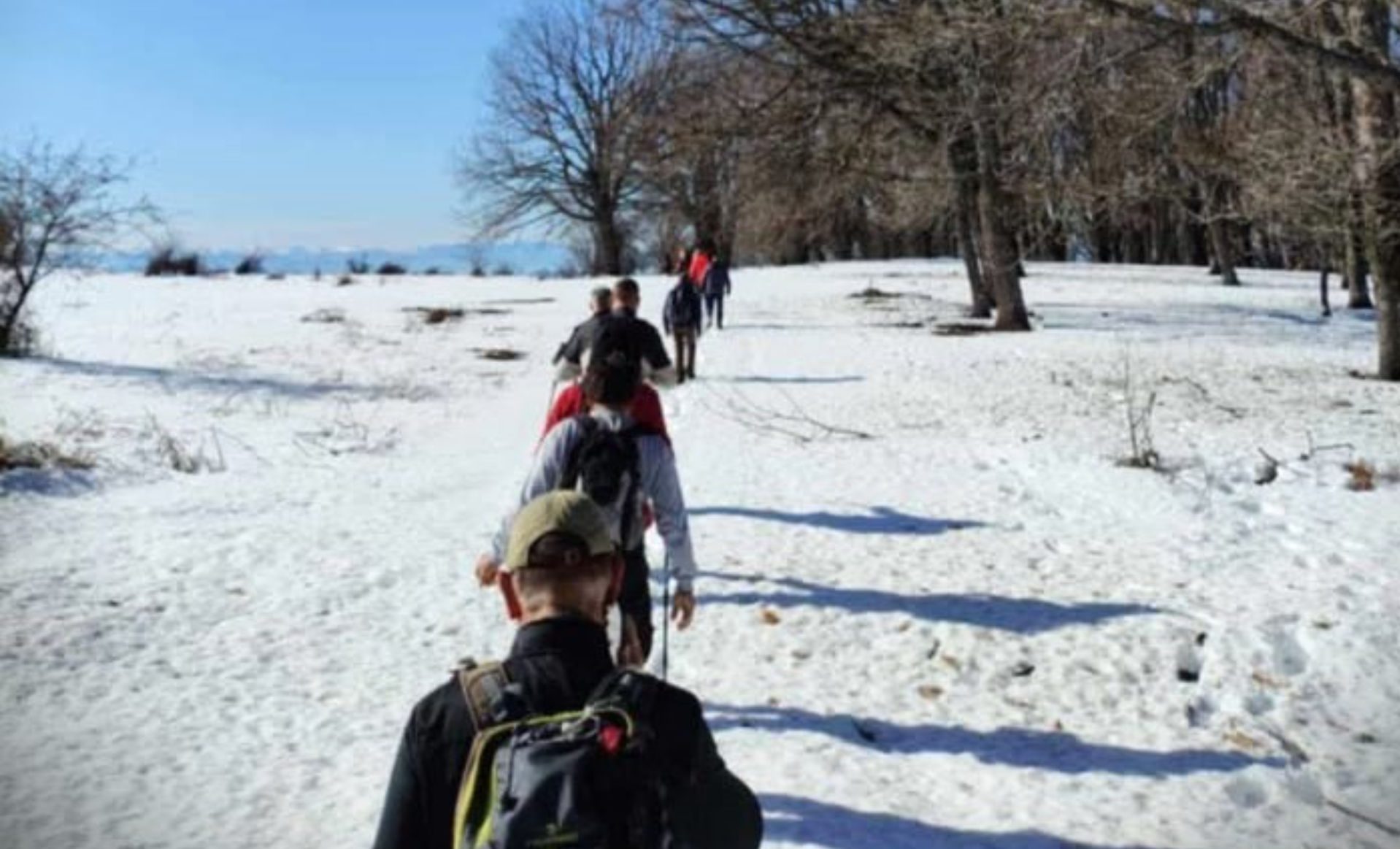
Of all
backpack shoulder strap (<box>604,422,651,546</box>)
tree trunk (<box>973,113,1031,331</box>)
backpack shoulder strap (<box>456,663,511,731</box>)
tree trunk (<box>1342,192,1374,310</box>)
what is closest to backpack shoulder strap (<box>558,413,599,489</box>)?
backpack shoulder strap (<box>604,422,651,546</box>)

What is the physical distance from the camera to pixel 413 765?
2.11 m

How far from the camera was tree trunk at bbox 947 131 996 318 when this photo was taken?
822 inches

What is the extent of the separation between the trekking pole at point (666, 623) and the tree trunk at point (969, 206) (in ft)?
43.3

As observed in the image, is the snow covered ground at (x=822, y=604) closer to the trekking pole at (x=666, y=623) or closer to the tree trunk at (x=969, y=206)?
the trekking pole at (x=666, y=623)

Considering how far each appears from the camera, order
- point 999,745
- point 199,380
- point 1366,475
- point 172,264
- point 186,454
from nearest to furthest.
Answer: point 999,745
point 1366,475
point 186,454
point 199,380
point 172,264

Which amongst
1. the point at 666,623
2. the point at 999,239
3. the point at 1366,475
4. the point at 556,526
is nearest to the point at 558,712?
the point at 556,526

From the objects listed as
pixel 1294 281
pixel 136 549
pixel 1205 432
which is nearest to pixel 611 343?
pixel 136 549

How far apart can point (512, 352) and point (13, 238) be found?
Result: 811 cm

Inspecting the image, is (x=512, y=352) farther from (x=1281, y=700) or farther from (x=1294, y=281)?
(x=1294, y=281)

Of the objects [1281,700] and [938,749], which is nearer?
[938,749]

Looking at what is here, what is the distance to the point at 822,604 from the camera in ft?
23.6

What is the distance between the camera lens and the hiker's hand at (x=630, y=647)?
188 inches

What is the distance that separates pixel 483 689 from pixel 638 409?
3.25 m

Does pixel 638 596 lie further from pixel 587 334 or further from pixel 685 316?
pixel 685 316
